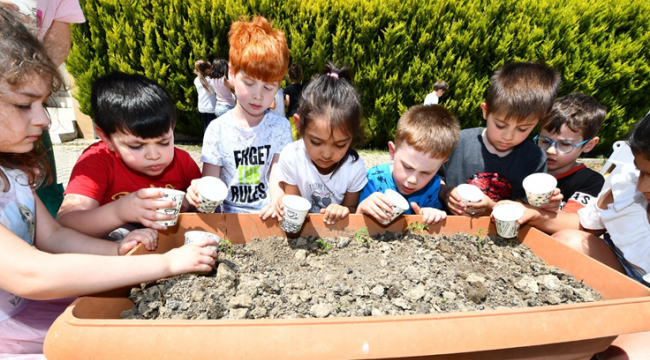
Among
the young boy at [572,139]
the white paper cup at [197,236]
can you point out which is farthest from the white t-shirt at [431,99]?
the white paper cup at [197,236]

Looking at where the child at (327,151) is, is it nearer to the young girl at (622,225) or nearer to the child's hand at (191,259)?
the child's hand at (191,259)

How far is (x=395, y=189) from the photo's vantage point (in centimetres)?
227

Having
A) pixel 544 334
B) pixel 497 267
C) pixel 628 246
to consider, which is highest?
pixel 544 334

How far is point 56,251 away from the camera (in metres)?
1.47

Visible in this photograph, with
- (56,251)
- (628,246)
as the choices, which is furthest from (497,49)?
(56,251)

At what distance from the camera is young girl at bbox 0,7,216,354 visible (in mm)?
1035

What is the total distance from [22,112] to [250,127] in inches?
49.8

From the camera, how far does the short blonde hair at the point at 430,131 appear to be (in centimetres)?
198

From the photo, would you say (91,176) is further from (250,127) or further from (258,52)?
(258,52)

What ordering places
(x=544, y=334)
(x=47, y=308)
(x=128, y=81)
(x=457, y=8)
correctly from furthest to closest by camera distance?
1. (x=457, y=8)
2. (x=128, y=81)
3. (x=47, y=308)
4. (x=544, y=334)

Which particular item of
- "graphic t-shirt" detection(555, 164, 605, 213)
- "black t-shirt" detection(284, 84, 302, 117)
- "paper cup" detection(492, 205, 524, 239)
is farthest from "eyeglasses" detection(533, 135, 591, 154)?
"black t-shirt" detection(284, 84, 302, 117)

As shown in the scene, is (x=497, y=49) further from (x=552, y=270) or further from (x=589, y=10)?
(x=552, y=270)

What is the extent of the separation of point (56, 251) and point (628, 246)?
2.68 metres

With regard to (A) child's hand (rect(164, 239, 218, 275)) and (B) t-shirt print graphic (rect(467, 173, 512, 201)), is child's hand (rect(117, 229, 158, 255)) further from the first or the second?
(B) t-shirt print graphic (rect(467, 173, 512, 201))
